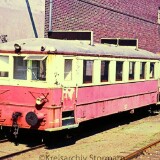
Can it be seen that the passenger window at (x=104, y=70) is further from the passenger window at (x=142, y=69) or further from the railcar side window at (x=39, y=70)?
the passenger window at (x=142, y=69)

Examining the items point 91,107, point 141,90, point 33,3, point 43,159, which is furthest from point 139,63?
point 43,159

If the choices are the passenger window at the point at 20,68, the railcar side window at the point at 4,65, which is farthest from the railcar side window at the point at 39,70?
the railcar side window at the point at 4,65

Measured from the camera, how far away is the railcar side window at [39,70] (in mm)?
9688

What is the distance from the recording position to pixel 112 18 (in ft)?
72.8

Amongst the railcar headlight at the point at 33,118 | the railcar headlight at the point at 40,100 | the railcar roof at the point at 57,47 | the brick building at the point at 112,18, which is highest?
the brick building at the point at 112,18

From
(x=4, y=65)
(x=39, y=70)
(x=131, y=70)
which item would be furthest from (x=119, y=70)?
(x=4, y=65)

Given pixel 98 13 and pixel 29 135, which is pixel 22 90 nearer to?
pixel 29 135

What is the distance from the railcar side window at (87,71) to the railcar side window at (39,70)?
1365 millimetres

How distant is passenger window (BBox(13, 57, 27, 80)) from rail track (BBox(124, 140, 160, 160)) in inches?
134

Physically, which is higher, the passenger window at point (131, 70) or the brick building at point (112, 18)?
the brick building at point (112, 18)

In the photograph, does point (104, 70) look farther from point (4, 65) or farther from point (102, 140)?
A: point (4, 65)

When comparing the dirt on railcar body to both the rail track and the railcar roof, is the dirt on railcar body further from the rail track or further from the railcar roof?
the railcar roof

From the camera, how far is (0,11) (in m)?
13.9

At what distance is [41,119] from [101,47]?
3.56 m
